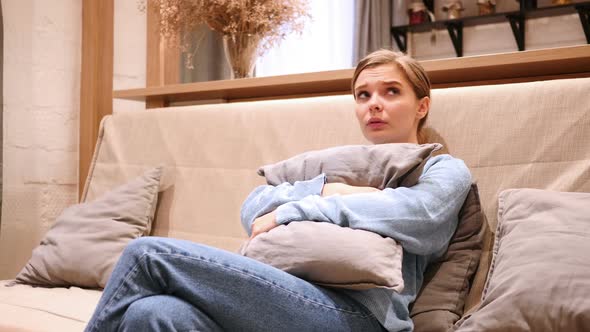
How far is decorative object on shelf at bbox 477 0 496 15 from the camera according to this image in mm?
3842

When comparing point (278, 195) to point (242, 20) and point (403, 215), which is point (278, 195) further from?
point (242, 20)

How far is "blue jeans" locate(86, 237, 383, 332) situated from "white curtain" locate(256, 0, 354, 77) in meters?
2.04

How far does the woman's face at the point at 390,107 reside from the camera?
152cm

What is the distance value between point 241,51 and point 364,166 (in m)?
0.97

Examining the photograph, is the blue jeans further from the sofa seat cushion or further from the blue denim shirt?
the sofa seat cushion

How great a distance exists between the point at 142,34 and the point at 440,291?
186 cm

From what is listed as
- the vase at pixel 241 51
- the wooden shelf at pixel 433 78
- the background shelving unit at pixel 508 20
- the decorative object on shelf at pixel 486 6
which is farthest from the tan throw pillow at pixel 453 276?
the decorative object on shelf at pixel 486 6

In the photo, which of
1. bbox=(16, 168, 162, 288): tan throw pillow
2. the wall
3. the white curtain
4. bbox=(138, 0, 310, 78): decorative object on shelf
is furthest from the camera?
the white curtain

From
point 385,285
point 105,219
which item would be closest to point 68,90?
point 105,219

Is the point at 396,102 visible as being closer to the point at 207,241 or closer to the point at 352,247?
the point at 352,247

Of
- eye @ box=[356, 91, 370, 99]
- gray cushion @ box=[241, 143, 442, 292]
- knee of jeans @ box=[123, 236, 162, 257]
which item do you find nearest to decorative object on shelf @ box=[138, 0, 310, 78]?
eye @ box=[356, 91, 370, 99]

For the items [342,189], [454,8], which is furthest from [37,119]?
[454,8]

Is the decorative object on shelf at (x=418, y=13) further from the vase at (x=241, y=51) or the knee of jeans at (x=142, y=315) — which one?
the knee of jeans at (x=142, y=315)

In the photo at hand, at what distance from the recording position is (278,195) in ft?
4.59
